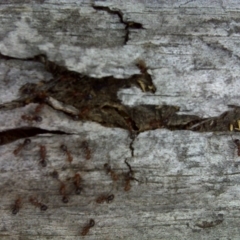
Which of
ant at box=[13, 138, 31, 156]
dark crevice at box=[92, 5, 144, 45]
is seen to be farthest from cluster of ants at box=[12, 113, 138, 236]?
dark crevice at box=[92, 5, 144, 45]

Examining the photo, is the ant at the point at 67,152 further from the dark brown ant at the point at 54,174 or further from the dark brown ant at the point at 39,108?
the dark brown ant at the point at 39,108

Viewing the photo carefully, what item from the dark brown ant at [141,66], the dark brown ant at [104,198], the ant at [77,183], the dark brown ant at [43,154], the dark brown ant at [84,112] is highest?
the dark brown ant at [141,66]

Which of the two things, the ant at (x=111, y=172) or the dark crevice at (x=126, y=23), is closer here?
the dark crevice at (x=126, y=23)

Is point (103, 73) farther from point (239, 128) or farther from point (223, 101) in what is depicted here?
point (239, 128)

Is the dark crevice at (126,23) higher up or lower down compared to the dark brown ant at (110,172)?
higher up

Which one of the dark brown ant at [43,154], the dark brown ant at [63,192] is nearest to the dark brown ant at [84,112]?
the dark brown ant at [43,154]

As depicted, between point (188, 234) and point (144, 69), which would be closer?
point (144, 69)

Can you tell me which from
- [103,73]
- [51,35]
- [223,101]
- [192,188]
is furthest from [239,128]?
[51,35]
